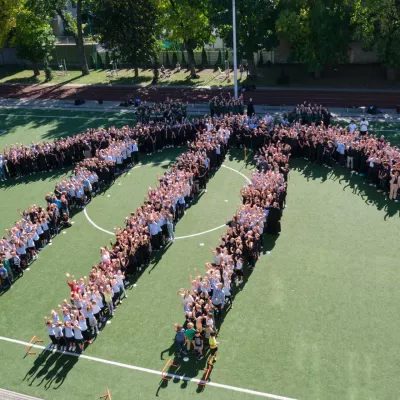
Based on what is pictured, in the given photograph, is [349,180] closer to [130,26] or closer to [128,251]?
[128,251]

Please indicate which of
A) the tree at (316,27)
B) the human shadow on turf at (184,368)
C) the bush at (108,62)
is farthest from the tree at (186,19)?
the human shadow on turf at (184,368)

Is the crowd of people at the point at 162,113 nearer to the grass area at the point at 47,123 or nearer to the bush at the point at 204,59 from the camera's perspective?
the grass area at the point at 47,123

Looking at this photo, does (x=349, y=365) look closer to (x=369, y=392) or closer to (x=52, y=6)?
(x=369, y=392)

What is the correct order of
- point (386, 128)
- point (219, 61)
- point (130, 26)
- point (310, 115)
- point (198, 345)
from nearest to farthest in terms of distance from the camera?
1. point (198, 345)
2. point (310, 115)
3. point (386, 128)
4. point (130, 26)
5. point (219, 61)

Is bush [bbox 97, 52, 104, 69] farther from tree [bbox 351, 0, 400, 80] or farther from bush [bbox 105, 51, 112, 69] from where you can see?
tree [bbox 351, 0, 400, 80]

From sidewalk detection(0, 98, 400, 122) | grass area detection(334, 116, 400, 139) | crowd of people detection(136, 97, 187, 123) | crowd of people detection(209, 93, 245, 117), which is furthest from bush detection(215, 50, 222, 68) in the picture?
grass area detection(334, 116, 400, 139)

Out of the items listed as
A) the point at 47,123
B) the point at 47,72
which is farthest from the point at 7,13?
the point at 47,123
